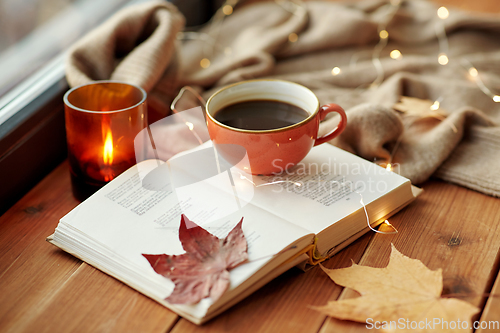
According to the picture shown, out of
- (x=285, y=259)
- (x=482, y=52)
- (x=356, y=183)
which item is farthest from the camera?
(x=482, y=52)

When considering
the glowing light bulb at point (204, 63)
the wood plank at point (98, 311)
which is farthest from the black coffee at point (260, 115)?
the glowing light bulb at point (204, 63)

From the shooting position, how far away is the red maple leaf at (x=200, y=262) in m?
0.44

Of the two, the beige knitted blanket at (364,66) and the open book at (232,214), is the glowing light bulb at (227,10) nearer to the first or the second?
the beige knitted blanket at (364,66)

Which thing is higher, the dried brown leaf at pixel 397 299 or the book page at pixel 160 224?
the book page at pixel 160 224

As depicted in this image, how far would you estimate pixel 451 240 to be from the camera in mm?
554

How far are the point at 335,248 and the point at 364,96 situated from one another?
414 millimetres

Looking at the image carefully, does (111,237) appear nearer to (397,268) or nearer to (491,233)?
(397,268)

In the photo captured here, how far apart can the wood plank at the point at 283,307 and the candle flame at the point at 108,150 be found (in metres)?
0.26

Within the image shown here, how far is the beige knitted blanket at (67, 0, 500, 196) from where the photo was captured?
68 cm

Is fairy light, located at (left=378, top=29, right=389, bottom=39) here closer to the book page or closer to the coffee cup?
the coffee cup

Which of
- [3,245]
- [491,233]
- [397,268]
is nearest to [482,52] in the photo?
[491,233]

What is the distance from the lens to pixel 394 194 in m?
0.58

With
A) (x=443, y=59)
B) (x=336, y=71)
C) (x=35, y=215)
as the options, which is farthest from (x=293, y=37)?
(x=35, y=215)

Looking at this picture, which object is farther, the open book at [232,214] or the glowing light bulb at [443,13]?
the glowing light bulb at [443,13]
